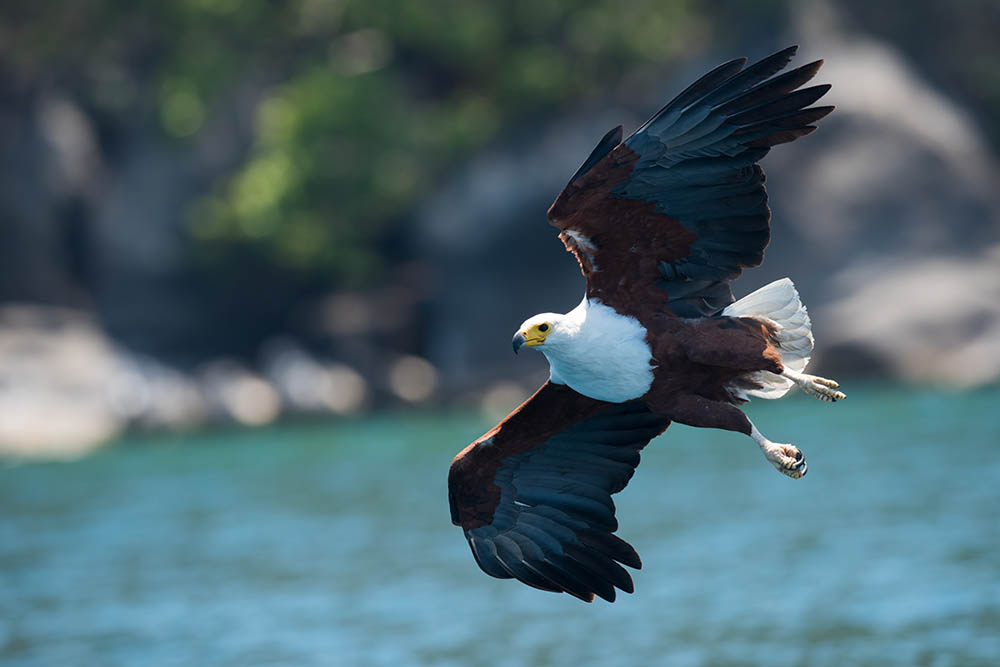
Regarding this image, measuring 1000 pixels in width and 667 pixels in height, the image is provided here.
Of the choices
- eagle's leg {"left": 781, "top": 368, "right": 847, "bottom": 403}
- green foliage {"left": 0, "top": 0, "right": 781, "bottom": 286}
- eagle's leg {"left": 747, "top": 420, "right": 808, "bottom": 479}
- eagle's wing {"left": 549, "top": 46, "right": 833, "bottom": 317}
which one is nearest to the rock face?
green foliage {"left": 0, "top": 0, "right": 781, "bottom": 286}

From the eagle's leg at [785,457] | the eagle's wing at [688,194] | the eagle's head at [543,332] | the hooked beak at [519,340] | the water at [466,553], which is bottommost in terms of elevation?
the eagle's leg at [785,457]

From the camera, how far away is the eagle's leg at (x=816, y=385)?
6121 mm

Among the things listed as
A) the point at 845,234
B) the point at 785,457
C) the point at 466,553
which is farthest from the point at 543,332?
the point at 845,234

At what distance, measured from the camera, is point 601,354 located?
5949 millimetres

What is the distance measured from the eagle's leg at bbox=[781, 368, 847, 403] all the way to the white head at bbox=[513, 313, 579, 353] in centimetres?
103

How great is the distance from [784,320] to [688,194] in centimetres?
79

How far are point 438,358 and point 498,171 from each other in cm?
403

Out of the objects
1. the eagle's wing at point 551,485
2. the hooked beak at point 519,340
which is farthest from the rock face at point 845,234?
the hooked beak at point 519,340

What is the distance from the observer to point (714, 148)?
19.3 feet

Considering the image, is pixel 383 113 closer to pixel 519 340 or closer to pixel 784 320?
pixel 784 320

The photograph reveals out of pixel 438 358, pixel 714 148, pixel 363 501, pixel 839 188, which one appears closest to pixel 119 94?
pixel 438 358

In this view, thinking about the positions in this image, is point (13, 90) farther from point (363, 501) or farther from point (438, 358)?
point (363, 501)

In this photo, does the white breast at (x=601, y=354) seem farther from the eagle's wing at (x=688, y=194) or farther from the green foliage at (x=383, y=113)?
the green foliage at (x=383, y=113)

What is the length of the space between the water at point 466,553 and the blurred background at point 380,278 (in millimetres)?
114
